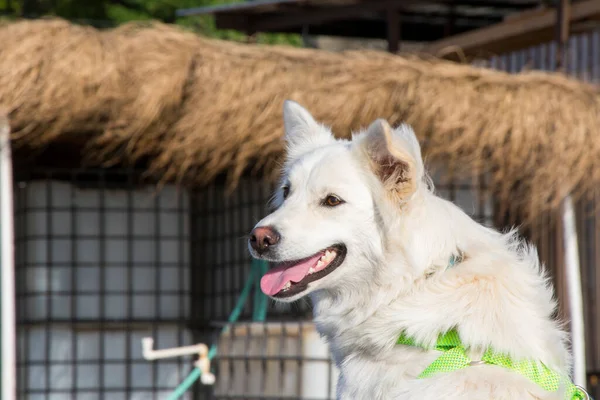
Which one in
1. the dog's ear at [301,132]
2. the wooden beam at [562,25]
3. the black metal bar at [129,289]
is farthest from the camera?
the black metal bar at [129,289]

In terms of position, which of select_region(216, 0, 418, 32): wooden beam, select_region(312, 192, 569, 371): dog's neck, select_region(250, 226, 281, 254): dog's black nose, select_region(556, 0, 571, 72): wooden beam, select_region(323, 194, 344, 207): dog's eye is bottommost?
select_region(312, 192, 569, 371): dog's neck

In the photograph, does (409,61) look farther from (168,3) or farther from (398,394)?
(168,3)

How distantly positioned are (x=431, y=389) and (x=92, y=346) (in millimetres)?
3830

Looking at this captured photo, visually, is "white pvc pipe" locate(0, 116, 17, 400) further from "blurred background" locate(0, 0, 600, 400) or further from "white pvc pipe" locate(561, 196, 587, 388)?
"white pvc pipe" locate(561, 196, 587, 388)

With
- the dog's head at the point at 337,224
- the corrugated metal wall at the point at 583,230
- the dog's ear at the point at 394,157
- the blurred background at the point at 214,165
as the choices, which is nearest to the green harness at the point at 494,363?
the dog's head at the point at 337,224

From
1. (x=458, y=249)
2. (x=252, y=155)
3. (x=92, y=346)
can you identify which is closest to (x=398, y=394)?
(x=458, y=249)

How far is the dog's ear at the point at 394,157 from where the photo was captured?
2721 mm

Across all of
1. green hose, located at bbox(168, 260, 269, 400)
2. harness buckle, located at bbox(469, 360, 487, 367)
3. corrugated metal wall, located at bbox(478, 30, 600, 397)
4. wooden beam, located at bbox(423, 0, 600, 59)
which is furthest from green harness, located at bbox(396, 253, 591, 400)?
wooden beam, located at bbox(423, 0, 600, 59)

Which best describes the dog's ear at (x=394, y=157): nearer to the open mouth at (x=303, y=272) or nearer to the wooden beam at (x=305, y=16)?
the open mouth at (x=303, y=272)

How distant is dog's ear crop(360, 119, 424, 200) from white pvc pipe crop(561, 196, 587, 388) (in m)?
2.52

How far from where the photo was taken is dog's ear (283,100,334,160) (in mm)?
3412

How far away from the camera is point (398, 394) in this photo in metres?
2.67

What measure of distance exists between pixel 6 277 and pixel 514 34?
363cm

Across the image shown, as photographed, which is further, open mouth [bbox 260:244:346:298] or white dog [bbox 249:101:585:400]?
open mouth [bbox 260:244:346:298]
